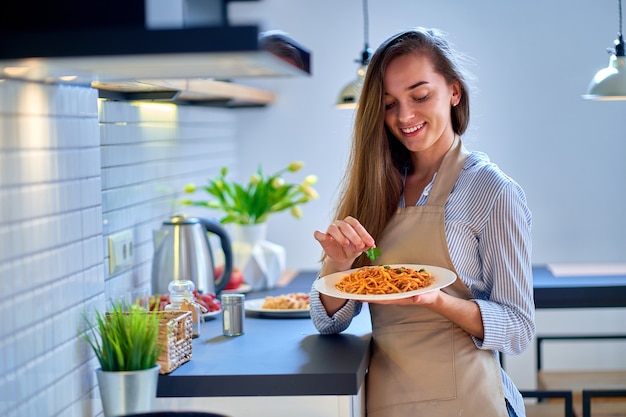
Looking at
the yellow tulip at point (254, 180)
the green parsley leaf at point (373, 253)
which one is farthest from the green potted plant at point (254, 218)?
the green parsley leaf at point (373, 253)

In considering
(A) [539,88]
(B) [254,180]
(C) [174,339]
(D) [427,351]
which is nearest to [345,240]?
(D) [427,351]

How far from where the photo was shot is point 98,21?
3.97ft

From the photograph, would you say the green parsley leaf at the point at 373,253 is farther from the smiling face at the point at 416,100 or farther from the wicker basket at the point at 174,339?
the wicker basket at the point at 174,339

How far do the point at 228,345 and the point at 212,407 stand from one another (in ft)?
0.99

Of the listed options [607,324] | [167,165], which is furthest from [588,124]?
[167,165]

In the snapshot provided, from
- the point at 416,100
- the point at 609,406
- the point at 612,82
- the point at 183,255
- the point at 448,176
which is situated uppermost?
the point at 612,82

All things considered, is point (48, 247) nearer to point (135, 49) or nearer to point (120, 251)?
point (135, 49)

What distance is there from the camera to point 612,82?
Result: 3160 millimetres

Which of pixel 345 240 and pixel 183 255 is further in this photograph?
pixel 183 255

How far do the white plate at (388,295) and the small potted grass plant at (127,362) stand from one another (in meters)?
0.37

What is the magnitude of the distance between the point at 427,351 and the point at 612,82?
5.40 feet

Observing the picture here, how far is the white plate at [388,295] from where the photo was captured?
1.72 meters

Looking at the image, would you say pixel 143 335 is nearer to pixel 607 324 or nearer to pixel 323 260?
pixel 323 260

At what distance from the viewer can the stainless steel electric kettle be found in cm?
255
